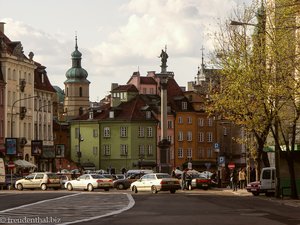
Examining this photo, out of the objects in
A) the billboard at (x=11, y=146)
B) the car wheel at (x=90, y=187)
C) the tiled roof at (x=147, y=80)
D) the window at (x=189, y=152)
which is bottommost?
the car wheel at (x=90, y=187)

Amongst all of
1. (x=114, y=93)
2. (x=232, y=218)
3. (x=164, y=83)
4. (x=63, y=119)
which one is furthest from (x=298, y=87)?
(x=63, y=119)

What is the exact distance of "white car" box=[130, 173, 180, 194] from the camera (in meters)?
70.2

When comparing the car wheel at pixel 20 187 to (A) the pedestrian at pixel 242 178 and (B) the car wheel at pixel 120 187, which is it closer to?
(B) the car wheel at pixel 120 187

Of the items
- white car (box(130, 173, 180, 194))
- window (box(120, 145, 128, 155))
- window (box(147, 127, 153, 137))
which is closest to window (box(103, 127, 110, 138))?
window (box(120, 145, 128, 155))

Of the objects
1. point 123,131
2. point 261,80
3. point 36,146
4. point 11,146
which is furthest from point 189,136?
point 261,80

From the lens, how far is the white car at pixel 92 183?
7712 centimetres

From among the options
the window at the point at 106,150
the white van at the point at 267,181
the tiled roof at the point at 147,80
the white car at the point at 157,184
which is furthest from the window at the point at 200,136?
the white van at the point at 267,181

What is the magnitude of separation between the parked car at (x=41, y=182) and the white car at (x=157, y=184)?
10.3 metres

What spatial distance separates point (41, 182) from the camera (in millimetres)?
81312

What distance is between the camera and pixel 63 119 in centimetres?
19600

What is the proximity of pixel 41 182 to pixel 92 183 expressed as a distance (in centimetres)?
553

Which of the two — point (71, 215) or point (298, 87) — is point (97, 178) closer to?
point (298, 87)

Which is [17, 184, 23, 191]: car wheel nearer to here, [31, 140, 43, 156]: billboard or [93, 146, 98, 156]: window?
[31, 140, 43, 156]: billboard

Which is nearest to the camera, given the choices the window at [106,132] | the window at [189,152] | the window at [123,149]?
the window at [123,149]
